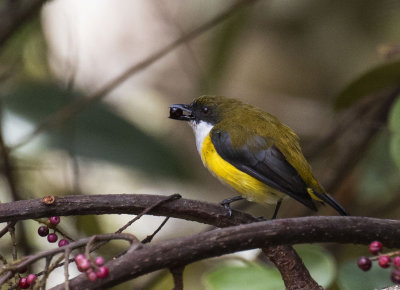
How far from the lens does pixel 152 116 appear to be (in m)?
3.91

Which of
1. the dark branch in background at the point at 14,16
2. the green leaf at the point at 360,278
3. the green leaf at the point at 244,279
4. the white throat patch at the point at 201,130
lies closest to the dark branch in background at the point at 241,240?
the green leaf at the point at 244,279

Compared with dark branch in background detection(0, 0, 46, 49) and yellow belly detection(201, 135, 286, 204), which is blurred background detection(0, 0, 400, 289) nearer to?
dark branch in background detection(0, 0, 46, 49)

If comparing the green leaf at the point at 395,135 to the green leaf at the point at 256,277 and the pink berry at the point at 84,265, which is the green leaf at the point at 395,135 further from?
the pink berry at the point at 84,265

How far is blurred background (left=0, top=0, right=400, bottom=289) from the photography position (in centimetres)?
269

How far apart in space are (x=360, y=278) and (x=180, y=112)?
977 mm

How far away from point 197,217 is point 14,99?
1832 mm

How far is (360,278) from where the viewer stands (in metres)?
1.92

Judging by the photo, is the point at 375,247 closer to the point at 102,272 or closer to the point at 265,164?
the point at 102,272

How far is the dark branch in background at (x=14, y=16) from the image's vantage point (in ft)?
8.59

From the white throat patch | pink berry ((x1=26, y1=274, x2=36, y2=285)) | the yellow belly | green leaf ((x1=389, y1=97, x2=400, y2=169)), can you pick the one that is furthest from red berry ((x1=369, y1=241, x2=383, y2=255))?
the white throat patch

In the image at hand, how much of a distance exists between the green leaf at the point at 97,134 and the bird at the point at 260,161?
0.54 metres

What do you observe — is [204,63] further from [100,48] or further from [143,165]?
[143,165]

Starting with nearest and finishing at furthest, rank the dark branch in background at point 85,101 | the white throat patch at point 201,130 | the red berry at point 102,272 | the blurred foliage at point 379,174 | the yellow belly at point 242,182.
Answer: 1. the red berry at point 102,272
2. the yellow belly at point 242,182
3. the white throat patch at point 201,130
4. the dark branch in background at point 85,101
5. the blurred foliage at point 379,174

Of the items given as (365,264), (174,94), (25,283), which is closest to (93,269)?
(25,283)
